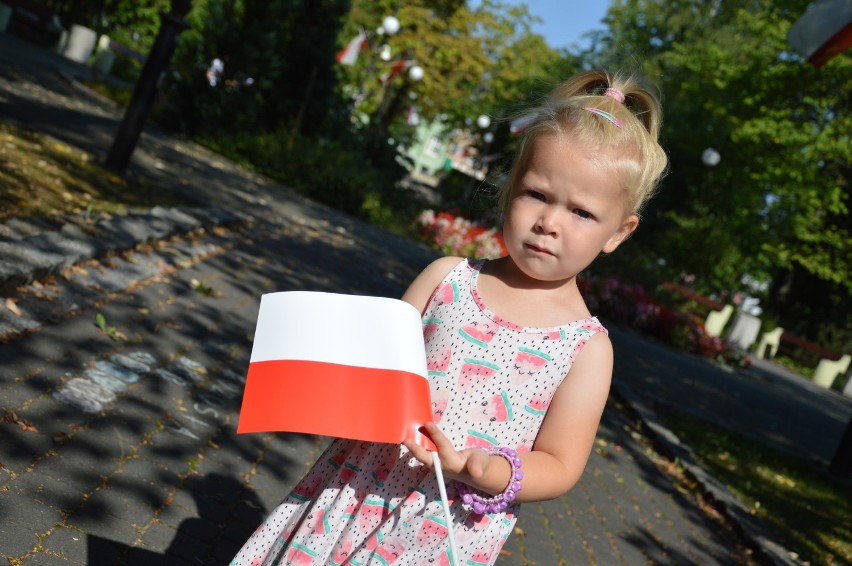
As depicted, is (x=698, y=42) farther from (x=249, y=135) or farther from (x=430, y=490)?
(x=430, y=490)

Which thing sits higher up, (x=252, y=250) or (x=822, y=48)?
(x=822, y=48)

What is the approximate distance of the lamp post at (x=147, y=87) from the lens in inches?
405

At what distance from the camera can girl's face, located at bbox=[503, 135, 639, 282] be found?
2.10m

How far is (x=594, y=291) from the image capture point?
20656mm

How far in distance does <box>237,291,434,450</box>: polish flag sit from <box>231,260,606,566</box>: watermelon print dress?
0.22m

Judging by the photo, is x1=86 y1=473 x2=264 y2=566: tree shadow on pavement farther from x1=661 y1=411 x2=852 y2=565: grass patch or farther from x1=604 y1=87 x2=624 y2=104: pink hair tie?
x1=661 y1=411 x2=852 y2=565: grass patch

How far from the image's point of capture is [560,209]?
2.11m

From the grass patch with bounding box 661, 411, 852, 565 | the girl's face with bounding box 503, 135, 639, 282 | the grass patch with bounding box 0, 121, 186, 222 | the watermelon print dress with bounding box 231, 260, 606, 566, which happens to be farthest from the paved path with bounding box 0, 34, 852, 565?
the girl's face with bounding box 503, 135, 639, 282

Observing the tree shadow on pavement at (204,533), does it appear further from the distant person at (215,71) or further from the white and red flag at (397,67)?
the white and red flag at (397,67)

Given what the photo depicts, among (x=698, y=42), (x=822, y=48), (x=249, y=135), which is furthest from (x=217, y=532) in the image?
(x=698, y=42)

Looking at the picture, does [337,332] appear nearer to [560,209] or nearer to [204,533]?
[560,209]

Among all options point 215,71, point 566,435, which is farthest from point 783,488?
point 215,71

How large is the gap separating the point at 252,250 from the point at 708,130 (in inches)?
1050

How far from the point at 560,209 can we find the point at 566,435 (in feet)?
1.59
